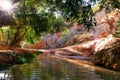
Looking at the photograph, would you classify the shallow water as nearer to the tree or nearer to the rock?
the rock

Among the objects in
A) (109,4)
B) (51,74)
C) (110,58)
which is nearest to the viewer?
(109,4)

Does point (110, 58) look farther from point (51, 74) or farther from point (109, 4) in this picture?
point (109, 4)

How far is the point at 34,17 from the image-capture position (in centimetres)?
3391

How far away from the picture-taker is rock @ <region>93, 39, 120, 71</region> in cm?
3063

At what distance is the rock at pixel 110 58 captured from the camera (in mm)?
30627

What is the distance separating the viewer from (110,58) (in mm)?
32250

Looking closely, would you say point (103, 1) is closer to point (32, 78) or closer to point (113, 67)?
point (32, 78)

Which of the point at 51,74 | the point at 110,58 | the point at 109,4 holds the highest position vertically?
the point at 109,4

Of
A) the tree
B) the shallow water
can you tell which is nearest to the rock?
the shallow water

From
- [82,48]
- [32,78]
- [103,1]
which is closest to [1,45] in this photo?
[82,48]

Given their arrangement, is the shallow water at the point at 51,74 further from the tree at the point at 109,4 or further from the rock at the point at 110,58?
the tree at the point at 109,4

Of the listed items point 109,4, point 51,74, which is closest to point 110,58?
point 51,74

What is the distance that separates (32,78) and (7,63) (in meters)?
9.08

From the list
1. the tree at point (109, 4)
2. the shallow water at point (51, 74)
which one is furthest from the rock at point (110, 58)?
the tree at point (109, 4)
